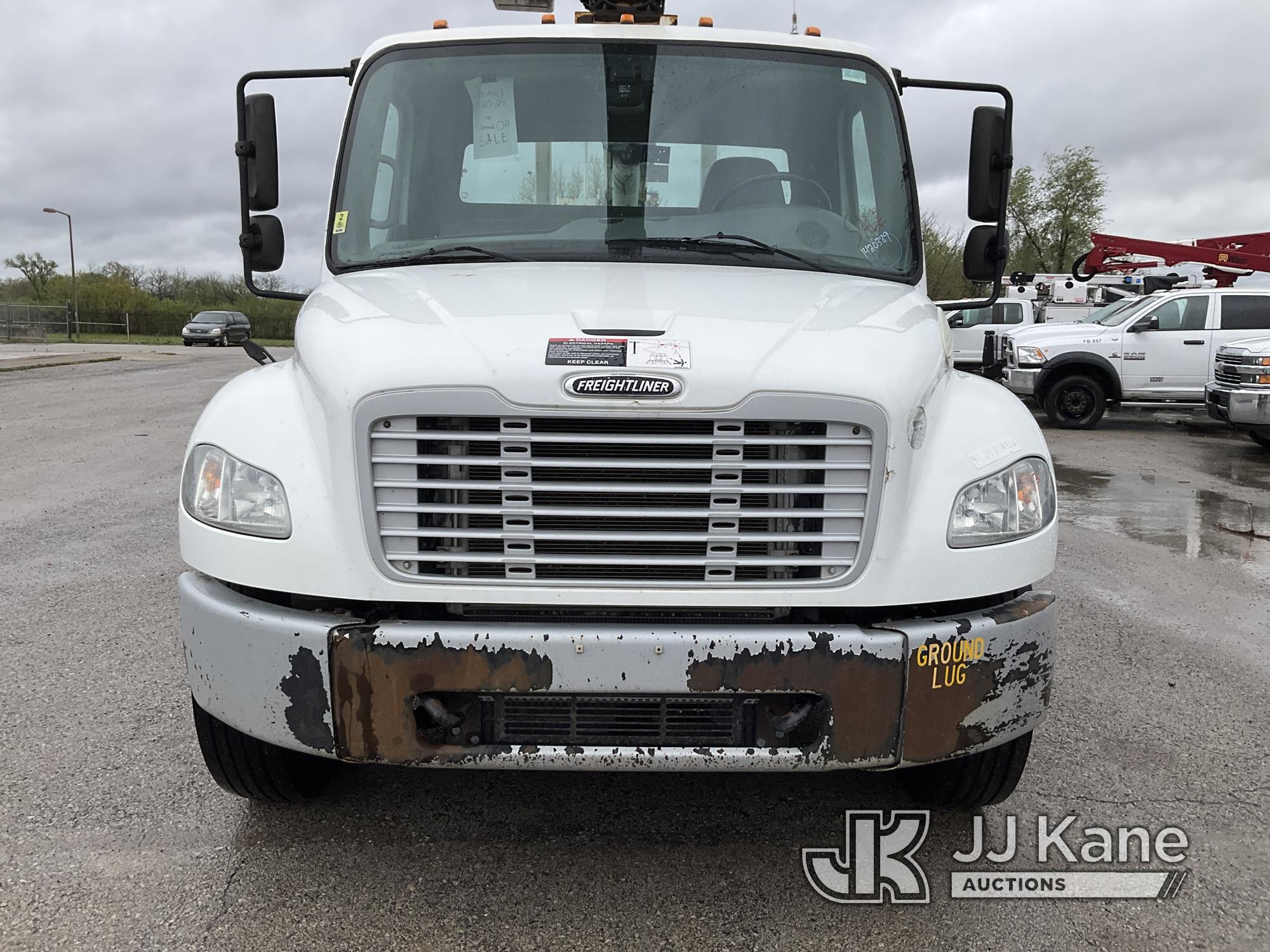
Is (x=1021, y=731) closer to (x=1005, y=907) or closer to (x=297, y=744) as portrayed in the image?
(x=1005, y=907)

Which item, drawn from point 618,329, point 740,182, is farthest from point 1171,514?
point 618,329

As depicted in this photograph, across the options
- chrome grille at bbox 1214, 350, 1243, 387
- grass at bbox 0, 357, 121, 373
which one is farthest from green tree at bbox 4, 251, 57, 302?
chrome grille at bbox 1214, 350, 1243, 387

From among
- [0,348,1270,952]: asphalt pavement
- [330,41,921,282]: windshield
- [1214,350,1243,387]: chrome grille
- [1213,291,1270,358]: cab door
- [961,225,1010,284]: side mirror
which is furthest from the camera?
[1213,291,1270,358]: cab door

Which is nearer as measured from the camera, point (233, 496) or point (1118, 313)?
point (233, 496)

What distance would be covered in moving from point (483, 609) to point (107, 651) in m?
2.71

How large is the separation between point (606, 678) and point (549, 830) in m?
0.85

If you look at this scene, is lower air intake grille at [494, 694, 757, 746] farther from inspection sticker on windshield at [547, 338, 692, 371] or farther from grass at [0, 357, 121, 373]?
grass at [0, 357, 121, 373]

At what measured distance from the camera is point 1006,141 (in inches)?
151

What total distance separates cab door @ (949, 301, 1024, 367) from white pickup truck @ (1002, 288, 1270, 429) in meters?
2.93

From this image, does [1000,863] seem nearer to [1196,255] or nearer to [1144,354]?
[1144,354]

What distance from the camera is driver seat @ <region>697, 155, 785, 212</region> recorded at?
3.58 meters

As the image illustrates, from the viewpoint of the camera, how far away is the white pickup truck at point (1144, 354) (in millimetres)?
14672

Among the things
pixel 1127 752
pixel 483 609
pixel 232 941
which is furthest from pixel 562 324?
pixel 1127 752

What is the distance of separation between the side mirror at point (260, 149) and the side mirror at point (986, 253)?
2.65m
